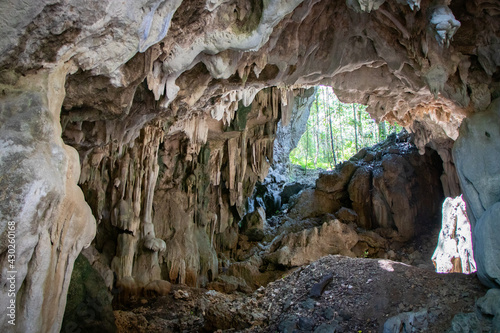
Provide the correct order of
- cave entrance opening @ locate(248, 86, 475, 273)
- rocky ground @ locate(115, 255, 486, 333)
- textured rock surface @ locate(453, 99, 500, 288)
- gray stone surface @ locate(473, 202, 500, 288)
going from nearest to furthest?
gray stone surface @ locate(473, 202, 500, 288), textured rock surface @ locate(453, 99, 500, 288), rocky ground @ locate(115, 255, 486, 333), cave entrance opening @ locate(248, 86, 475, 273)

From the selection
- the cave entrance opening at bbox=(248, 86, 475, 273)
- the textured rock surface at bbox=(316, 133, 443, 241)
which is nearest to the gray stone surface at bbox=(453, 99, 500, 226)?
the cave entrance opening at bbox=(248, 86, 475, 273)

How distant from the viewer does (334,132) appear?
24.2m

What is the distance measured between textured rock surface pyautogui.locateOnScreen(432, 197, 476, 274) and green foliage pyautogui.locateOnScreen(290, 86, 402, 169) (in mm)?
9585

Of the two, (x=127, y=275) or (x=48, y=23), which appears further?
(x=127, y=275)

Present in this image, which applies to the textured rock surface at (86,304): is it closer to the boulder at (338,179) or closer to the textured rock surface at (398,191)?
the textured rock surface at (398,191)

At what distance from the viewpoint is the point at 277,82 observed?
8094mm

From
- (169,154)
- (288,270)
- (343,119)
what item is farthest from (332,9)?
(343,119)

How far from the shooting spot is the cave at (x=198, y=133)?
12.1 feet

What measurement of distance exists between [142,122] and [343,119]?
1694 cm

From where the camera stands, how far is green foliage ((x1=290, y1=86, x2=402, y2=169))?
847 inches

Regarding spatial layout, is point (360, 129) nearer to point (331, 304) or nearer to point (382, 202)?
point (382, 202)

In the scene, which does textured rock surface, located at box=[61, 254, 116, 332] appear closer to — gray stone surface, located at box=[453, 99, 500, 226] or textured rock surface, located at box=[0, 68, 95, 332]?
textured rock surface, located at box=[0, 68, 95, 332]

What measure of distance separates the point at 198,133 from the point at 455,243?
→ 7263mm

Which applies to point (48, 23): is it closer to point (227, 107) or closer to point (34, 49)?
point (34, 49)
